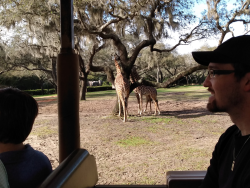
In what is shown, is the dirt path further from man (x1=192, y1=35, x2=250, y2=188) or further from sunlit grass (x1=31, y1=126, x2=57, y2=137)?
man (x1=192, y1=35, x2=250, y2=188)

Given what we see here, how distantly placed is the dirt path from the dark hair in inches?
96.7

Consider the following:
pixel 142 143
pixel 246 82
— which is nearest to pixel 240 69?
pixel 246 82

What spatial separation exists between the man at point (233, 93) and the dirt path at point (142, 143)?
2407 mm

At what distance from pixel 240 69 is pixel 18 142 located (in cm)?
101

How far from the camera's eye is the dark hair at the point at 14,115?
1.06 metres

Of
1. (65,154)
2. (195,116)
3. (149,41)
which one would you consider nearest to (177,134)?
(195,116)

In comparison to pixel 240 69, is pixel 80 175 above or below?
below

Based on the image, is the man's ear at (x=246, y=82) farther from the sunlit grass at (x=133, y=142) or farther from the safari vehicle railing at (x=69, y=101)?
the sunlit grass at (x=133, y=142)

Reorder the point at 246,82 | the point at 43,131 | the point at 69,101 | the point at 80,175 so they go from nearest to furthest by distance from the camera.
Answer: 1. the point at 246,82
2. the point at 80,175
3. the point at 69,101
4. the point at 43,131

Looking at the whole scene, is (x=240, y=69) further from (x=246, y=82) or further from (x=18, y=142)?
(x=18, y=142)

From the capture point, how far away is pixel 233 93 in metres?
1.04

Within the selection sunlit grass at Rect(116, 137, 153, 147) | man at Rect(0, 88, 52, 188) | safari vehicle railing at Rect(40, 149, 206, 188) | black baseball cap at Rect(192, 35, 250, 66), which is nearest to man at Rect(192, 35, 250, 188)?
black baseball cap at Rect(192, 35, 250, 66)

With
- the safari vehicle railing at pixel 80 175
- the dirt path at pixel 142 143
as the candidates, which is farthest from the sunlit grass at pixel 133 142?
the safari vehicle railing at pixel 80 175

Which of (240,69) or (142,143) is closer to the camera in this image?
(240,69)
